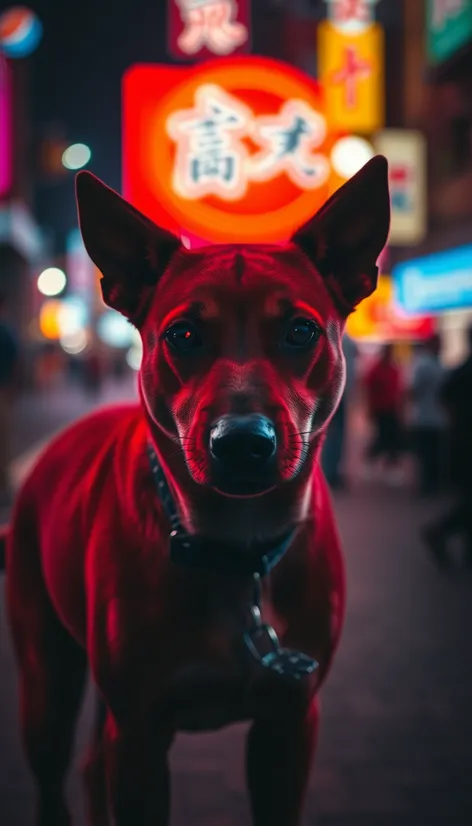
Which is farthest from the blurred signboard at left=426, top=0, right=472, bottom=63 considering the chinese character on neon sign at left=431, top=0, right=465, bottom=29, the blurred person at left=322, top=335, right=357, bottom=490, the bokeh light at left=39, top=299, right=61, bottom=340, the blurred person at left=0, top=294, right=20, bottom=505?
the bokeh light at left=39, top=299, right=61, bottom=340

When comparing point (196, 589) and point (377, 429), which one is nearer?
point (196, 589)

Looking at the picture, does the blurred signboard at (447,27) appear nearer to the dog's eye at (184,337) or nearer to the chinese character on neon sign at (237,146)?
the chinese character on neon sign at (237,146)

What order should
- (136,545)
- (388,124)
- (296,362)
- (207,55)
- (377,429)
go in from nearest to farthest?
(296,362) → (136,545) → (207,55) → (377,429) → (388,124)

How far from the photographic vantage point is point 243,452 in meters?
1.51

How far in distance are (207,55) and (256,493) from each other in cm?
1009

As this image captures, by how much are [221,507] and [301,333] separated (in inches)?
16.0

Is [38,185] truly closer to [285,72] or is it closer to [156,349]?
[285,72]

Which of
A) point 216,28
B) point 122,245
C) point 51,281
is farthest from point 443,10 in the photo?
point 51,281

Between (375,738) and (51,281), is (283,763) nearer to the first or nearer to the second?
(375,738)

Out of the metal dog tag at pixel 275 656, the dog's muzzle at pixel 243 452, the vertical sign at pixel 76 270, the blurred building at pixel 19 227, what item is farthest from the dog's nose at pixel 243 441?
the vertical sign at pixel 76 270

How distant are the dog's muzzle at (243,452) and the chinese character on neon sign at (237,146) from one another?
6.11 metres

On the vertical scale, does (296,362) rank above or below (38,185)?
below

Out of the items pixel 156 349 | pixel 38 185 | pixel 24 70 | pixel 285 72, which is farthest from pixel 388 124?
pixel 38 185

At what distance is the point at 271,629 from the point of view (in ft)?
5.83
